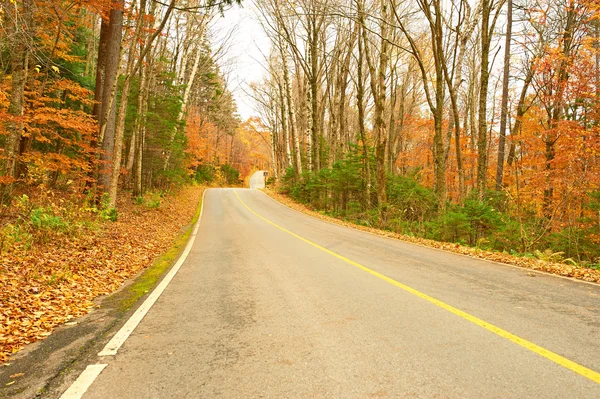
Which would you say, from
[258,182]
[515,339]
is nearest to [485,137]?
[515,339]

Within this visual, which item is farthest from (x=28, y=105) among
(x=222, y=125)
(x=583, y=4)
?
(x=222, y=125)

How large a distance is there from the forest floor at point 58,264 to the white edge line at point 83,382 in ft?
3.18

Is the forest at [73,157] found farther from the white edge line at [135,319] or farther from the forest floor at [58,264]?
the white edge line at [135,319]

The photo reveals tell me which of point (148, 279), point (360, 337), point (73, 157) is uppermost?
point (73, 157)

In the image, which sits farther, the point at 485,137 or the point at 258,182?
the point at 258,182

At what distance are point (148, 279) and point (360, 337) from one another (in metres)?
4.45

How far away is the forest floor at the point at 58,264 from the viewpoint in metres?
4.26

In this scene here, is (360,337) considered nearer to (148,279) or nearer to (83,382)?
(83,382)

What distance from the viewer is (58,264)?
6.45 m

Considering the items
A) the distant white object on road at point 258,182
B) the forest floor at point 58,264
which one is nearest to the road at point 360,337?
the forest floor at point 58,264

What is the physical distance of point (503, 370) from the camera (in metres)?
2.89

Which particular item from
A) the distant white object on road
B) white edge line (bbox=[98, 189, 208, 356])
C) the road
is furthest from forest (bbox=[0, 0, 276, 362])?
the distant white object on road

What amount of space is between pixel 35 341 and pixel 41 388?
3.98 feet

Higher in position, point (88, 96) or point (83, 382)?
point (88, 96)
